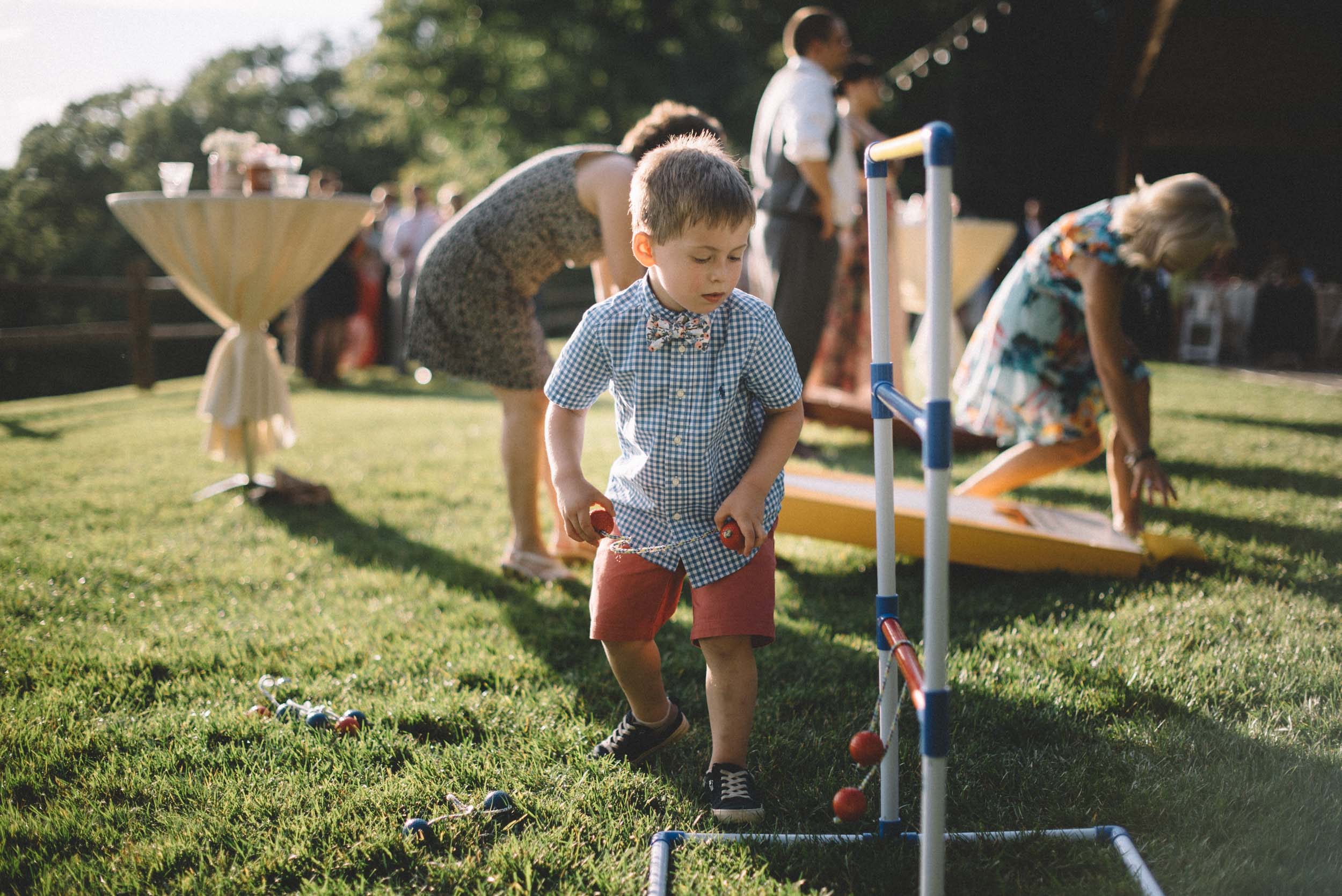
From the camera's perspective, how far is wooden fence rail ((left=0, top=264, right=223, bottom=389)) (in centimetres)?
882

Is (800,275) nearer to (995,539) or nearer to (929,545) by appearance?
(995,539)

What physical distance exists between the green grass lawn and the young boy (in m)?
0.30

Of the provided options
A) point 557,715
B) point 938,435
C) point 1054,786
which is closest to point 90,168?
point 557,715

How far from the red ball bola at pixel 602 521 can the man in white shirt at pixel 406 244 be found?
8.30m

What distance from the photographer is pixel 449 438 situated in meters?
6.25

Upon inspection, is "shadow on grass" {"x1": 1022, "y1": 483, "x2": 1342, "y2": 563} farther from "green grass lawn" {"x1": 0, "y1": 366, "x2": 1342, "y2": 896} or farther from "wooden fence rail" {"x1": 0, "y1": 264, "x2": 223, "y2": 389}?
"wooden fence rail" {"x1": 0, "y1": 264, "x2": 223, "y2": 389}

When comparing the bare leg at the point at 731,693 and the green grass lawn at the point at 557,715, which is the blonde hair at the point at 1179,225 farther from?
the bare leg at the point at 731,693

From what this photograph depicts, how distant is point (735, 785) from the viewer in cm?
188

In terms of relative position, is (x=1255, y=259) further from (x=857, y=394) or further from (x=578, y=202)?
(x=578, y=202)

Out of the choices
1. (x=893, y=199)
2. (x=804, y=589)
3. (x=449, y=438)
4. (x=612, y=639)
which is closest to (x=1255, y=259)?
(x=893, y=199)

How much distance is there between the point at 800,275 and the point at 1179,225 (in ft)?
6.02

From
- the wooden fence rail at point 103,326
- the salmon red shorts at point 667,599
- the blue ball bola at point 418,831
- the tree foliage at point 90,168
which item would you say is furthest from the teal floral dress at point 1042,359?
the wooden fence rail at point 103,326

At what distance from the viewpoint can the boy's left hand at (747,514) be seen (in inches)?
69.8

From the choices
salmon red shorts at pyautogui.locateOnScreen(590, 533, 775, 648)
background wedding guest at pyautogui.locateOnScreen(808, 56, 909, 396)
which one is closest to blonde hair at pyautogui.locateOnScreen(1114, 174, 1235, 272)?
background wedding guest at pyautogui.locateOnScreen(808, 56, 909, 396)
